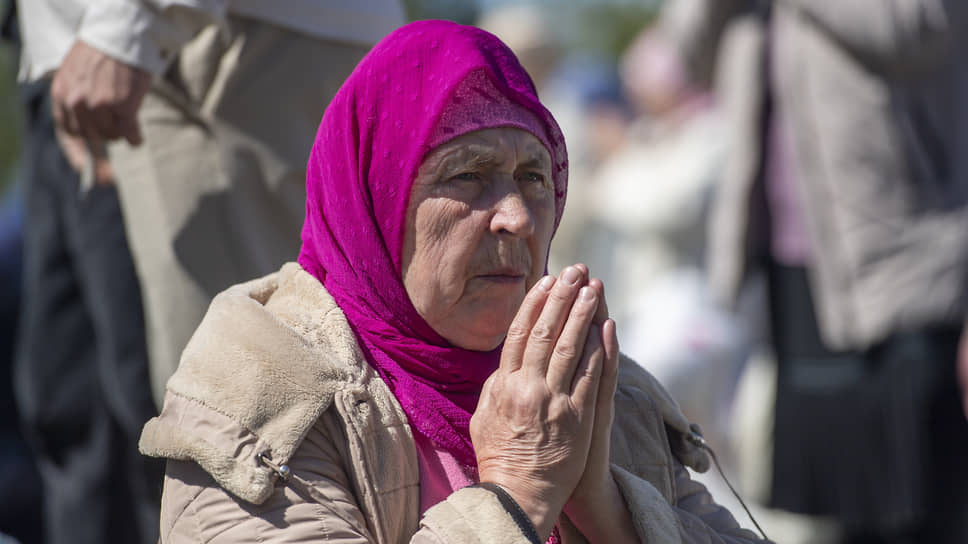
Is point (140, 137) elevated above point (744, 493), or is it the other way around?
point (140, 137)

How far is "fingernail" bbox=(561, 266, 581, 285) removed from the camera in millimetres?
2410

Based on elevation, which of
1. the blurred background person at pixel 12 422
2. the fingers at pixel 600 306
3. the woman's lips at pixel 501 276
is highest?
the fingers at pixel 600 306

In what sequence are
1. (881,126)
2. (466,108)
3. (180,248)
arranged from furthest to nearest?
(881,126) → (180,248) → (466,108)

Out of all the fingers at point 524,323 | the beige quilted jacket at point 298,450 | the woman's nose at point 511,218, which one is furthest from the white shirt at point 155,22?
the fingers at point 524,323

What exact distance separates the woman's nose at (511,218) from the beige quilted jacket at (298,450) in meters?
0.33

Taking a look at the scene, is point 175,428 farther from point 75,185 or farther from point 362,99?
point 75,185

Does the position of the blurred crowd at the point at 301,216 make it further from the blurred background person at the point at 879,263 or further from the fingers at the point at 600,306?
the fingers at the point at 600,306

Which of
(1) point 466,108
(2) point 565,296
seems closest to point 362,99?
(1) point 466,108

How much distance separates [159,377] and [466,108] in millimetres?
1495

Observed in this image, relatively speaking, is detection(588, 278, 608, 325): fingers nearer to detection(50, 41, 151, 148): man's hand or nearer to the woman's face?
the woman's face

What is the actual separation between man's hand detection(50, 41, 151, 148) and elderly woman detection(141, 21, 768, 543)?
75 centimetres

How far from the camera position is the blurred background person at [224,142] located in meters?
3.63

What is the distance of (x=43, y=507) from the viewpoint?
204 inches

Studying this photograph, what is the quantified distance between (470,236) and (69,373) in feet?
6.78
